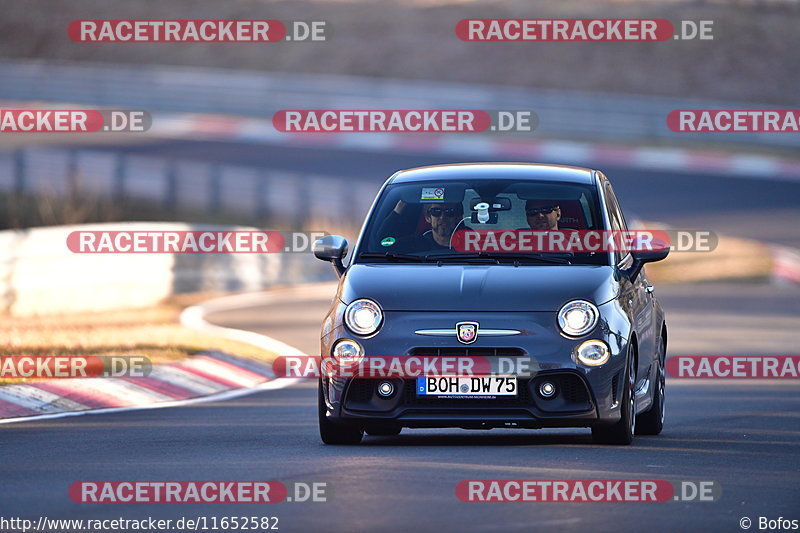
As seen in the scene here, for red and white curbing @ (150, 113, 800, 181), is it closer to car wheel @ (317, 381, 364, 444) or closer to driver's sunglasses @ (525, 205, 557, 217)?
driver's sunglasses @ (525, 205, 557, 217)

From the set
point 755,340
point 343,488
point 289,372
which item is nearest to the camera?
point 343,488

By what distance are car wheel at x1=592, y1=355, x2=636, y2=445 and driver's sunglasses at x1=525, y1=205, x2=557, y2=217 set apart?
107 cm

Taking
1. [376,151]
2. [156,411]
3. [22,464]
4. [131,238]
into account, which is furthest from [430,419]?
[376,151]

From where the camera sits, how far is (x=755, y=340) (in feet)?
61.4

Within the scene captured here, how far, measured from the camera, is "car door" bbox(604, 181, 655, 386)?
10.8 metres

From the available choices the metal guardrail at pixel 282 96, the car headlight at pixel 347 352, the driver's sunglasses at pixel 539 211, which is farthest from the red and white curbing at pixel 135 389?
the metal guardrail at pixel 282 96

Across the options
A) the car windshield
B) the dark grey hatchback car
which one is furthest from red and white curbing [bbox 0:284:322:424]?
the car windshield

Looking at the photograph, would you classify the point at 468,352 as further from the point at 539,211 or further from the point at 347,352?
the point at 539,211

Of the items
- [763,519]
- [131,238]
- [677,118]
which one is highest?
[677,118]

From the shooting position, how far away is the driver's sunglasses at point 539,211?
35.6 feet

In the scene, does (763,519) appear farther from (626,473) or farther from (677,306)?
(677,306)

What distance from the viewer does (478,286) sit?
10.2m

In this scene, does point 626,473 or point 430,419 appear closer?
point 626,473

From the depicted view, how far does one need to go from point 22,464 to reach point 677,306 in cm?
1442
